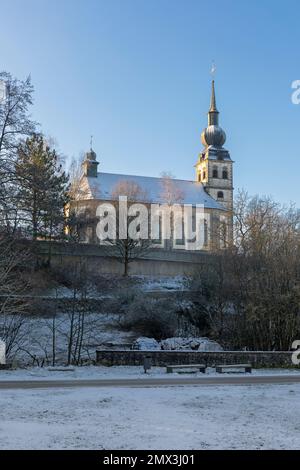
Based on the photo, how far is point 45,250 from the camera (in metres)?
41.6

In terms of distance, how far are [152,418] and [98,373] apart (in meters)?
9.96

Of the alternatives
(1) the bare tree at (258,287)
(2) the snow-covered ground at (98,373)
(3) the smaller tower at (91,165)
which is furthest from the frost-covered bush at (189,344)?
(3) the smaller tower at (91,165)

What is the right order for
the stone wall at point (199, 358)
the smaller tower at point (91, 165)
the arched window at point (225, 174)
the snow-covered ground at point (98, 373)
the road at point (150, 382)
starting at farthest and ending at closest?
the arched window at point (225, 174), the smaller tower at point (91, 165), the stone wall at point (199, 358), the snow-covered ground at point (98, 373), the road at point (150, 382)

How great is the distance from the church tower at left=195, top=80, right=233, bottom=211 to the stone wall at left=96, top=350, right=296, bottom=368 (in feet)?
237

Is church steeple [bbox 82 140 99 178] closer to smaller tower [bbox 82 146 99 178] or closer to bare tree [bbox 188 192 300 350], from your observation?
smaller tower [bbox 82 146 99 178]

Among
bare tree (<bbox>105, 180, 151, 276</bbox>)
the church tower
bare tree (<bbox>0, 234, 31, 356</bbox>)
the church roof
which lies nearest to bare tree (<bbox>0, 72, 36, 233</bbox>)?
bare tree (<bbox>0, 234, 31, 356</bbox>)

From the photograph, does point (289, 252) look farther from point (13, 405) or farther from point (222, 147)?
point (222, 147)

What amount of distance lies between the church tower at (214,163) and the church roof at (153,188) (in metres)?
6.90

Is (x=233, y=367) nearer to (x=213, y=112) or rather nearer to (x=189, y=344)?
(x=189, y=344)

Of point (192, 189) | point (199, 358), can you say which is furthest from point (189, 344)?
point (192, 189)

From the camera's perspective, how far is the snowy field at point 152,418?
972cm

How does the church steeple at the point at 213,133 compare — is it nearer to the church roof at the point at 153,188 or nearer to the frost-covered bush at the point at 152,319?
the church roof at the point at 153,188

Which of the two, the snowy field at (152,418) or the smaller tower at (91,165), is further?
the smaller tower at (91,165)

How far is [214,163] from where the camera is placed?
10000cm
